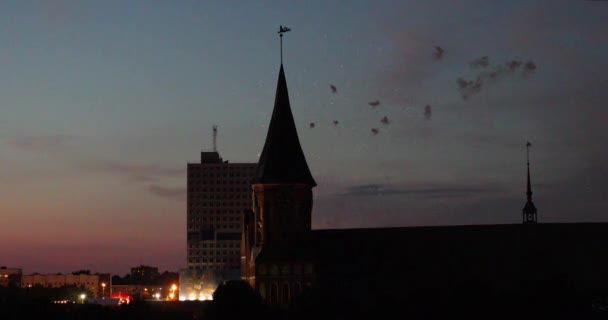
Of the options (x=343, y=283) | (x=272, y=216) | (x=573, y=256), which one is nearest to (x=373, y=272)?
(x=343, y=283)

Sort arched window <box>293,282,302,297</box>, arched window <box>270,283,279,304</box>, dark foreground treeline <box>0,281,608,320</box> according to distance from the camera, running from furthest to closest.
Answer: arched window <box>270,283,279,304</box>, arched window <box>293,282,302,297</box>, dark foreground treeline <box>0,281,608,320</box>

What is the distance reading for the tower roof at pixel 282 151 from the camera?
434 feet

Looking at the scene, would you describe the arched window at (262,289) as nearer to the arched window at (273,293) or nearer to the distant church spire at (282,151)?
the arched window at (273,293)

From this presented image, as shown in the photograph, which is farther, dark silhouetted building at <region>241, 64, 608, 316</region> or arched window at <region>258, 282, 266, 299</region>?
arched window at <region>258, 282, 266, 299</region>

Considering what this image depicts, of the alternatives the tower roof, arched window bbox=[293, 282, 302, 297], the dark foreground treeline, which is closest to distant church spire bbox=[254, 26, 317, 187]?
the tower roof

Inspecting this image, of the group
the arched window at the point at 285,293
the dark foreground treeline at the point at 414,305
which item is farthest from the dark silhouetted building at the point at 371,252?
the dark foreground treeline at the point at 414,305

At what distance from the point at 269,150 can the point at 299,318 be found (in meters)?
21.8

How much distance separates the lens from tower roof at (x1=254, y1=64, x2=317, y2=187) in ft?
434

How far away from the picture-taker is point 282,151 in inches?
5281

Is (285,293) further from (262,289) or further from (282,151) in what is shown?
(282,151)

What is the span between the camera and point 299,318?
11925cm

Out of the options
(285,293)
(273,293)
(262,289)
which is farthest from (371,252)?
(262,289)

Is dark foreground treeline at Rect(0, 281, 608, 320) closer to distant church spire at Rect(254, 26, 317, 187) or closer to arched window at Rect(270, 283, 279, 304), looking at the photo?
arched window at Rect(270, 283, 279, 304)

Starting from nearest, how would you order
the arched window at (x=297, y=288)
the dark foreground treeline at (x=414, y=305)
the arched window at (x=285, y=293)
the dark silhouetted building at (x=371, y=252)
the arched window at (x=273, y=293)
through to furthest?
the dark foreground treeline at (x=414, y=305) → the dark silhouetted building at (x=371, y=252) → the arched window at (x=297, y=288) → the arched window at (x=285, y=293) → the arched window at (x=273, y=293)
